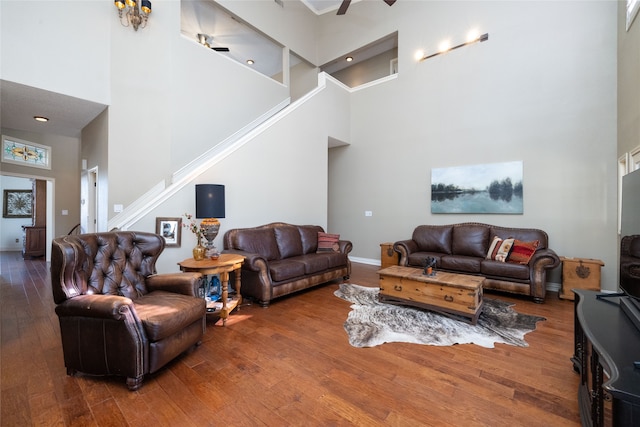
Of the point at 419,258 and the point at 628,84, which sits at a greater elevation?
the point at 628,84

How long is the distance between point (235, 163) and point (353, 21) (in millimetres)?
5183

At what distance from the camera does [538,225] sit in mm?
4234

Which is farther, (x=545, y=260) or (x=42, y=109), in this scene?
(x=42, y=109)

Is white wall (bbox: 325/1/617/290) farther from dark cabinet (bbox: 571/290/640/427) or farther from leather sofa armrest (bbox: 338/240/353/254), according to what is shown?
dark cabinet (bbox: 571/290/640/427)

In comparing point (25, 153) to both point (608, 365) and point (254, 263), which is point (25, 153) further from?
point (608, 365)

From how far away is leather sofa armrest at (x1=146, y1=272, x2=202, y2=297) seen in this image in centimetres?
231

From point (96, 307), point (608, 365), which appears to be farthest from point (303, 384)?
point (608, 365)

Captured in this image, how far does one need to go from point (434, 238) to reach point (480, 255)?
0.74 meters

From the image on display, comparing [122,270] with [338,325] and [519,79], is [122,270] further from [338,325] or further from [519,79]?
[519,79]

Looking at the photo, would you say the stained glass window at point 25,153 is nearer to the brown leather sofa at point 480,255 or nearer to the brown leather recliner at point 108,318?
the brown leather recliner at point 108,318

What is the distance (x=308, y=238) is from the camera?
15.0ft

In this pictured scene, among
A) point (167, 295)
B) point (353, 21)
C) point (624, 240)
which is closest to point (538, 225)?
point (624, 240)

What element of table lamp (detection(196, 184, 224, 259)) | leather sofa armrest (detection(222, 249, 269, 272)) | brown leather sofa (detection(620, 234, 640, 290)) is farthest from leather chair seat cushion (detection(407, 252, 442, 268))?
table lamp (detection(196, 184, 224, 259))

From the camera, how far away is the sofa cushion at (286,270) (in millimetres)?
3342
